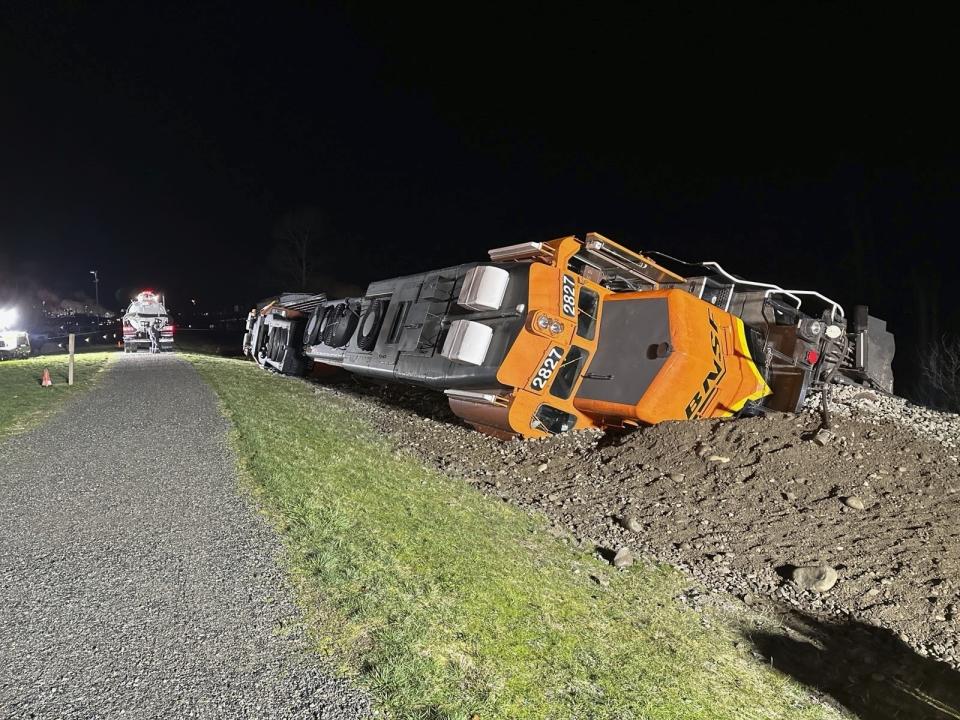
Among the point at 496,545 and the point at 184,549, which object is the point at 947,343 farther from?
the point at 184,549

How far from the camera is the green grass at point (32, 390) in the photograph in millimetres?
8617

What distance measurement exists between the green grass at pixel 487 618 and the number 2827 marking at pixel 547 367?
2.10 meters

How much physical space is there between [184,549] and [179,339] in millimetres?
36817

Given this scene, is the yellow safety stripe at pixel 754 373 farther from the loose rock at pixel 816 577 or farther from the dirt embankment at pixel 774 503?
the loose rock at pixel 816 577

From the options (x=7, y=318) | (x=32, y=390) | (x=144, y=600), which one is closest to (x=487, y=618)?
(x=144, y=600)

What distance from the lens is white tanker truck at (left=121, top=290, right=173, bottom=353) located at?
25062mm

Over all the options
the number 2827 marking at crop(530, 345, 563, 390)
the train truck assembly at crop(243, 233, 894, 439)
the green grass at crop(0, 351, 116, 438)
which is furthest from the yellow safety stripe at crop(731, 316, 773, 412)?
the green grass at crop(0, 351, 116, 438)

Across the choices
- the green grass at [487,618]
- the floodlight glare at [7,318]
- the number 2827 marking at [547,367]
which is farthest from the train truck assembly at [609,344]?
the floodlight glare at [7,318]

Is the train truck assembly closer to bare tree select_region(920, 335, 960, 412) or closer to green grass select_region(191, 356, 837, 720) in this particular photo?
green grass select_region(191, 356, 837, 720)

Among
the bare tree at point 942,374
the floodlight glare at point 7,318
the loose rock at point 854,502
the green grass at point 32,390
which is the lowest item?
the floodlight glare at point 7,318

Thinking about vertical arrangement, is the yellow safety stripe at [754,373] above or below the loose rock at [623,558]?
above

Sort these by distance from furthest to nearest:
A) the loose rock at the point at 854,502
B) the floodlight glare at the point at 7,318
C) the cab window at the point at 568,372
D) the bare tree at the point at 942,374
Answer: the bare tree at the point at 942,374, the floodlight glare at the point at 7,318, the cab window at the point at 568,372, the loose rock at the point at 854,502

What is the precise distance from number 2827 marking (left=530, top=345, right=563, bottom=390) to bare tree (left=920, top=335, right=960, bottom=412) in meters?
26.8

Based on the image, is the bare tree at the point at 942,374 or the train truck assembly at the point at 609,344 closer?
the train truck assembly at the point at 609,344
